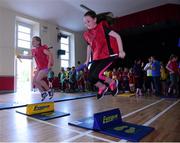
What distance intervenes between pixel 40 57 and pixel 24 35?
6603 millimetres

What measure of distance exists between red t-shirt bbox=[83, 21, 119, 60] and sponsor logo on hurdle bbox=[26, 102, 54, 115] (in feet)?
4.66

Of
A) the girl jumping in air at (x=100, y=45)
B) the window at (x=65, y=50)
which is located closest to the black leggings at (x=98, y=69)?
the girl jumping in air at (x=100, y=45)

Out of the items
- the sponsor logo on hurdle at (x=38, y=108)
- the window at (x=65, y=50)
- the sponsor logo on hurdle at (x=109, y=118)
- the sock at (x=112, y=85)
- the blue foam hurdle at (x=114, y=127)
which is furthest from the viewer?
the window at (x=65, y=50)

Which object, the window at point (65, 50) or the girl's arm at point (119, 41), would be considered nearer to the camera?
the girl's arm at point (119, 41)

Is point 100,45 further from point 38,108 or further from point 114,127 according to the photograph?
point 38,108

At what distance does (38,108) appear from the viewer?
3.40 m

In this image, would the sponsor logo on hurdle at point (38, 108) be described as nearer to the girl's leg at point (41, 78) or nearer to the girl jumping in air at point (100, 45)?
the girl's leg at point (41, 78)

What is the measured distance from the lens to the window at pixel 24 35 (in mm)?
9758

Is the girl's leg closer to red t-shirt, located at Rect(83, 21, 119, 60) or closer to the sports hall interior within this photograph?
the sports hall interior

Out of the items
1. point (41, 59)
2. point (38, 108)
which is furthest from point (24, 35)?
point (38, 108)

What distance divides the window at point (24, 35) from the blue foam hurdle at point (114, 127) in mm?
8058

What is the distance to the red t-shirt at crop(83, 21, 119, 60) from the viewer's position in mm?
2631

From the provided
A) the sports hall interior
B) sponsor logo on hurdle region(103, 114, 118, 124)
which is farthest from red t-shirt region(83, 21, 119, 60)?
sponsor logo on hurdle region(103, 114, 118, 124)

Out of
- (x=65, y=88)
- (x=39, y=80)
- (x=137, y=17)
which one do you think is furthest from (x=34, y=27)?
(x=39, y=80)
